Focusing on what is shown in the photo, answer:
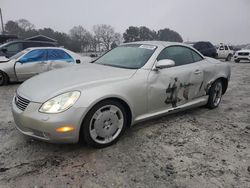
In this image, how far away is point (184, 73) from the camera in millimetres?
3840

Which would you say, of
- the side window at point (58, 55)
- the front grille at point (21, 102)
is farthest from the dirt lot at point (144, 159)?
the side window at point (58, 55)

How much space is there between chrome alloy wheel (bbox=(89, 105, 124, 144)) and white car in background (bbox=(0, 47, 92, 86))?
4.74 metres

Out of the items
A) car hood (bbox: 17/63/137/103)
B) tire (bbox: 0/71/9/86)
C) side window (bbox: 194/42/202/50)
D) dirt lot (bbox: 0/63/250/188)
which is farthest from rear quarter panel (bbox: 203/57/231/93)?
side window (bbox: 194/42/202/50)

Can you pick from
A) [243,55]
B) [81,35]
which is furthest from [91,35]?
[243,55]

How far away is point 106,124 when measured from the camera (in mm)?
2965

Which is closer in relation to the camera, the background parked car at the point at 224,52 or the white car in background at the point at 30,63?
the white car in background at the point at 30,63

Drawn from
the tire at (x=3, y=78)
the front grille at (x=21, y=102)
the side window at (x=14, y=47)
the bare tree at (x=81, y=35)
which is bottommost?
the tire at (x=3, y=78)

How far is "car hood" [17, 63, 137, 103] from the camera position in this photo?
2.73m

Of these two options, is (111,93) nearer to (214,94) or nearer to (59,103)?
(59,103)

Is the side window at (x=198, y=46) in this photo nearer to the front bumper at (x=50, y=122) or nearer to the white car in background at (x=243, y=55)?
the white car in background at (x=243, y=55)

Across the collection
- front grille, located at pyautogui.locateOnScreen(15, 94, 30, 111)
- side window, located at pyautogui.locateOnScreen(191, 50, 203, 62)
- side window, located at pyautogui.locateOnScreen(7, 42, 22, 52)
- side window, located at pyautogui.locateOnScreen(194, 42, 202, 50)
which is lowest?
front grille, located at pyautogui.locateOnScreen(15, 94, 30, 111)

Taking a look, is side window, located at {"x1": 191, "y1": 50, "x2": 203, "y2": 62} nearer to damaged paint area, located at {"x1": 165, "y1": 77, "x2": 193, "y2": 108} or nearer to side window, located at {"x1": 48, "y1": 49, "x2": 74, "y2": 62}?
damaged paint area, located at {"x1": 165, "y1": 77, "x2": 193, "y2": 108}

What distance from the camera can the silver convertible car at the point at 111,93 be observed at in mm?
2623

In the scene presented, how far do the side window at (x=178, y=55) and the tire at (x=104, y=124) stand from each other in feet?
3.85
